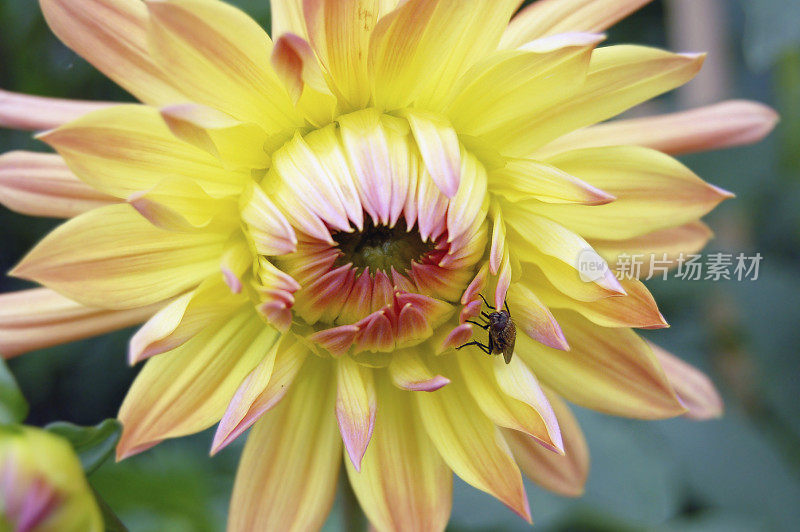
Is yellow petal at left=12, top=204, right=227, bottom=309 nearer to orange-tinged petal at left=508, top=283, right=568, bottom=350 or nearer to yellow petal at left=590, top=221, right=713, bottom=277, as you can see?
orange-tinged petal at left=508, top=283, right=568, bottom=350

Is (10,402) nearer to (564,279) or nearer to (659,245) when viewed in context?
(564,279)

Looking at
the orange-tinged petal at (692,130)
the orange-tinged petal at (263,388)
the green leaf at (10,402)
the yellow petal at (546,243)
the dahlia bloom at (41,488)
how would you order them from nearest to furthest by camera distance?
1. the dahlia bloom at (41,488)
2. the green leaf at (10,402)
3. the orange-tinged petal at (263,388)
4. the yellow petal at (546,243)
5. the orange-tinged petal at (692,130)

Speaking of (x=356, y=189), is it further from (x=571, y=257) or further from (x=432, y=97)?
(x=571, y=257)

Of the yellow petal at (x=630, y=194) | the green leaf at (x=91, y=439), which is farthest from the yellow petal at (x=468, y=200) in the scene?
the green leaf at (x=91, y=439)

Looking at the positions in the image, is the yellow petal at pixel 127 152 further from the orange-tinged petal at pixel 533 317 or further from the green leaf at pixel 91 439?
the orange-tinged petal at pixel 533 317

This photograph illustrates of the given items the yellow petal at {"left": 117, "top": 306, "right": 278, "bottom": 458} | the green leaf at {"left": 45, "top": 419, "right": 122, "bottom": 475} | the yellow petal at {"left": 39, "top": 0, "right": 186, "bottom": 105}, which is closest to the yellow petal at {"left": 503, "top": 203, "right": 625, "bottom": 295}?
the yellow petal at {"left": 117, "top": 306, "right": 278, "bottom": 458}

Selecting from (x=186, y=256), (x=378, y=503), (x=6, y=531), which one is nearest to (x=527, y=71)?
(x=186, y=256)

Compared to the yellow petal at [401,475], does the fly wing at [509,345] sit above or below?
above
